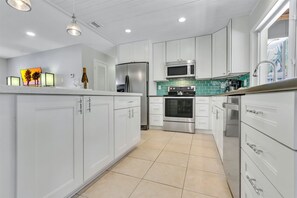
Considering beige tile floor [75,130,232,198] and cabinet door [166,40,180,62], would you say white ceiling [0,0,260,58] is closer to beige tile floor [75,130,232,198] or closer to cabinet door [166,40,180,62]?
cabinet door [166,40,180,62]

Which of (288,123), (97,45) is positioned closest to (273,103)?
(288,123)

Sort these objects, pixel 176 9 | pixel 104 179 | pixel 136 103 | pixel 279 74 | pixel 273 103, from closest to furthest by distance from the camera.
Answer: pixel 273 103, pixel 104 179, pixel 279 74, pixel 136 103, pixel 176 9

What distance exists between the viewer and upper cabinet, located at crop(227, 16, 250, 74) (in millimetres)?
2564

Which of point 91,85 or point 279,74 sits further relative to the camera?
point 91,85

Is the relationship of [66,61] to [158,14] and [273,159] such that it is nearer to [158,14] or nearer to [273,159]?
[158,14]

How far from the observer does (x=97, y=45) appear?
13.5 feet

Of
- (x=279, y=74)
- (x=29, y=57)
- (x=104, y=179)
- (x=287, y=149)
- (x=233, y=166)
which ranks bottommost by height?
(x=104, y=179)

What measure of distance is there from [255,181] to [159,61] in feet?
11.4

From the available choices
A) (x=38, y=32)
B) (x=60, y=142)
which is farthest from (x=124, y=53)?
(x=60, y=142)

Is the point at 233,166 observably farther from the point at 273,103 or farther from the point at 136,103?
the point at 136,103

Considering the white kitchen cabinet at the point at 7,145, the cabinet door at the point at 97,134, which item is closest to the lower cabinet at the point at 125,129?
the cabinet door at the point at 97,134

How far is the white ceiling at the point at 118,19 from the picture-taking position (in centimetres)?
231

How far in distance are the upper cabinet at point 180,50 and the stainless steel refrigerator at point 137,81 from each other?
72cm

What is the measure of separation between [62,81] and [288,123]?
496 centimetres
